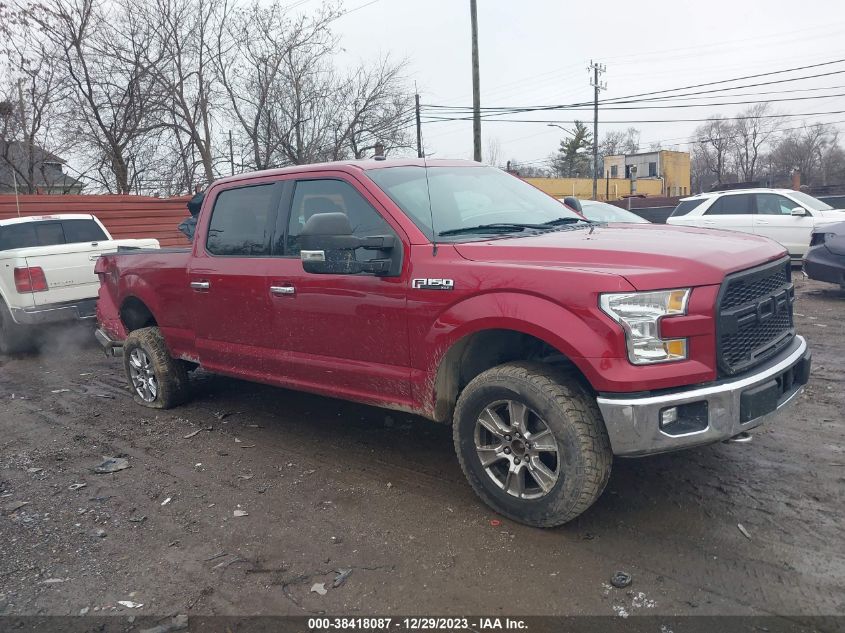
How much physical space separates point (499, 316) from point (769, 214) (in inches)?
444

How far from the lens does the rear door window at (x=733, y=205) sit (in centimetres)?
1293

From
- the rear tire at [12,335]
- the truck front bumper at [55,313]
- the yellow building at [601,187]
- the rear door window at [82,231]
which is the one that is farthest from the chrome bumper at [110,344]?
the yellow building at [601,187]

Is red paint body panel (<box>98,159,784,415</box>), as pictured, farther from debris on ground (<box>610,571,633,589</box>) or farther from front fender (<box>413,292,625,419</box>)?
debris on ground (<box>610,571,633,589</box>)

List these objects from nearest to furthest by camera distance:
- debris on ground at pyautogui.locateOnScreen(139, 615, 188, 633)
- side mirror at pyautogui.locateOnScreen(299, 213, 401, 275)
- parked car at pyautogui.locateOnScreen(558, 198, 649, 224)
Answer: debris on ground at pyautogui.locateOnScreen(139, 615, 188, 633), side mirror at pyautogui.locateOnScreen(299, 213, 401, 275), parked car at pyautogui.locateOnScreen(558, 198, 649, 224)

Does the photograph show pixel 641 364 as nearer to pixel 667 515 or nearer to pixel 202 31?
pixel 667 515

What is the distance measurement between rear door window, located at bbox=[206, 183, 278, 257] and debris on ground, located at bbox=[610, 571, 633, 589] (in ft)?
10.0

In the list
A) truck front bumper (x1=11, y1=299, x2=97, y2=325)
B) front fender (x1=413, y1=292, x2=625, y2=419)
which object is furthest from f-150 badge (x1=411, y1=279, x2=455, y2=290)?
truck front bumper (x1=11, y1=299, x2=97, y2=325)

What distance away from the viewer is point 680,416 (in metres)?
3.10

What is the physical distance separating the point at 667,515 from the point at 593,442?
74 centimetres

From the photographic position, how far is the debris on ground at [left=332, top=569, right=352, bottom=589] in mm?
3133

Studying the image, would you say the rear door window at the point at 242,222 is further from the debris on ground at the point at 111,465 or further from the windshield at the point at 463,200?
the debris on ground at the point at 111,465

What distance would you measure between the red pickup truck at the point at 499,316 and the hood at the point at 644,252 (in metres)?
0.01

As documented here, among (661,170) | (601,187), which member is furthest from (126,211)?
(661,170)

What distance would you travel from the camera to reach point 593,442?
10.7 ft
